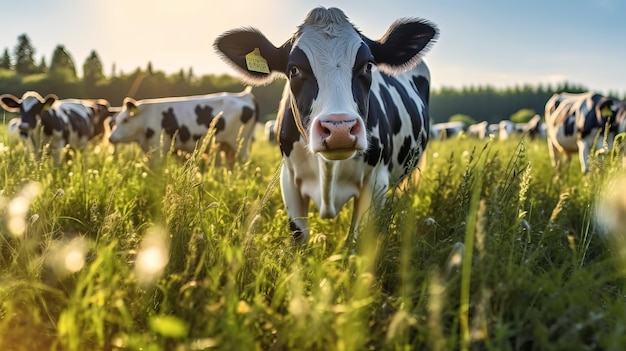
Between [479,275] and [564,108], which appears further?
[564,108]

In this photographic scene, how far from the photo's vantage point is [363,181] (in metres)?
3.71

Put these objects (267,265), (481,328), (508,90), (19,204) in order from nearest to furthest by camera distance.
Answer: (481,328) → (267,265) → (19,204) → (508,90)

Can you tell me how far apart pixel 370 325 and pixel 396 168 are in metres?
2.87

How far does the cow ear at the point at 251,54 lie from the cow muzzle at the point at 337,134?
1.12 m

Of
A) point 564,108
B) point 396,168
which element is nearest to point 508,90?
point 564,108

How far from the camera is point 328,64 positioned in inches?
119

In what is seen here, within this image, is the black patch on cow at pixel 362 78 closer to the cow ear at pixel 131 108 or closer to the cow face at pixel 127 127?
the cow ear at pixel 131 108

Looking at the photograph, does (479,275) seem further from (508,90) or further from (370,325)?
(508,90)

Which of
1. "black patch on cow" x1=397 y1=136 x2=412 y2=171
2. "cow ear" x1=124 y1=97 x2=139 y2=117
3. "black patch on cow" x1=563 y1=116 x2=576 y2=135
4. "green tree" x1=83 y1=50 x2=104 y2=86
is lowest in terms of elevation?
"black patch on cow" x1=563 y1=116 x2=576 y2=135

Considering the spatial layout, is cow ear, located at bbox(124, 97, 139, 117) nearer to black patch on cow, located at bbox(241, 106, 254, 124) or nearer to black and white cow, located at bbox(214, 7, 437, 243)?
black patch on cow, located at bbox(241, 106, 254, 124)

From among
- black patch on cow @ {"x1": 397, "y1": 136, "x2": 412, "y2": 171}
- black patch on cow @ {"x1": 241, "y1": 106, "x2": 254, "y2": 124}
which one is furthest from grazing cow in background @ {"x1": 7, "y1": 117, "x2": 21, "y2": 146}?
black patch on cow @ {"x1": 241, "y1": 106, "x2": 254, "y2": 124}

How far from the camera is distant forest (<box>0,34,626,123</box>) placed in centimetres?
4019

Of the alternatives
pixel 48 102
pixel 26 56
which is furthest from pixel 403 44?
pixel 26 56

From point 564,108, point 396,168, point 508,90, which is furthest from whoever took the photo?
point 508,90
